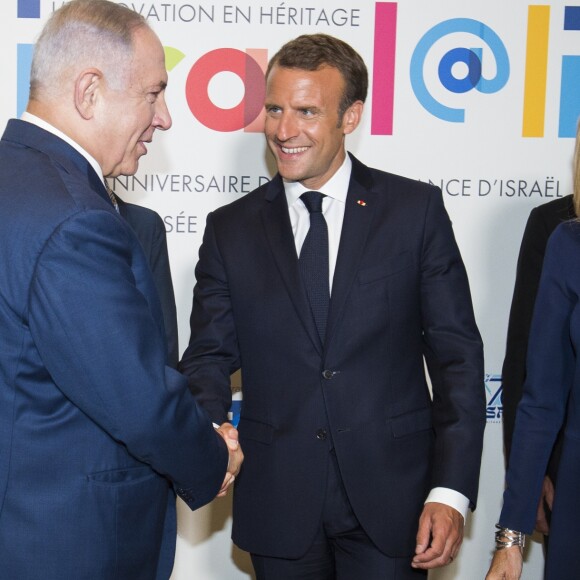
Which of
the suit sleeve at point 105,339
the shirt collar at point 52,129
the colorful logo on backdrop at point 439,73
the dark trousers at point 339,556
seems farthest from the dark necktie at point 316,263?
the colorful logo on backdrop at point 439,73

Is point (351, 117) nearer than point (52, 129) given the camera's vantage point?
No

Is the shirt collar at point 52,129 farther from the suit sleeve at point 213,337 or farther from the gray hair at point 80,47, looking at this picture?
the suit sleeve at point 213,337

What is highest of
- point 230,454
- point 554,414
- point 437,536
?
point 554,414

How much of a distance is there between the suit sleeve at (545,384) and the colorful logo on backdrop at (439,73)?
1.51 m

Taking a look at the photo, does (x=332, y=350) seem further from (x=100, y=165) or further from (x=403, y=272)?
(x=100, y=165)

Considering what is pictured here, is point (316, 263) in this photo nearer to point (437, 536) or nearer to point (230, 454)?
point (230, 454)

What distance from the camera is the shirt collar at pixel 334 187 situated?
2.79m

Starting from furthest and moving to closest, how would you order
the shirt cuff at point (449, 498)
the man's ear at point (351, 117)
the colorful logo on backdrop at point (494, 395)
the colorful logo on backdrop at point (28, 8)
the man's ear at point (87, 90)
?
the colorful logo on backdrop at point (494, 395)
the colorful logo on backdrop at point (28, 8)
the man's ear at point (351, 117)
the shirt cuff at point (449, 498)
the man's ear at point (87, 90)

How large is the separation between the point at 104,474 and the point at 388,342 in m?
0.95

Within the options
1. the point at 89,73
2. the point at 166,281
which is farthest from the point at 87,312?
the point at 166,281

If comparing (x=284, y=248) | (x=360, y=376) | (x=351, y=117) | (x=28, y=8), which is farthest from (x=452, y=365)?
(x=28, y=8)

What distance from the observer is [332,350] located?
2.58m

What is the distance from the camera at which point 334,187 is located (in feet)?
9.18

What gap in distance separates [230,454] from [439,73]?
1.89 metres
